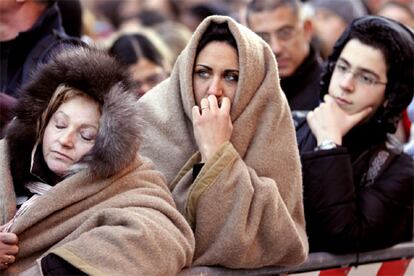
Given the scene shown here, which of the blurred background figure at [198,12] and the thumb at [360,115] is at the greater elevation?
the thumb at [360,115]

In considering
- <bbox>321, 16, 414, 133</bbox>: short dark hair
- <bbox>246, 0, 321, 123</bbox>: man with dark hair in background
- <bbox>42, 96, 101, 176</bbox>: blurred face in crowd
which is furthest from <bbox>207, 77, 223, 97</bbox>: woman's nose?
<bbox>246, 0, 321, 123</bbox>: man with dark hair in background

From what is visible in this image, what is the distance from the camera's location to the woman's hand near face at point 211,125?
4.23m

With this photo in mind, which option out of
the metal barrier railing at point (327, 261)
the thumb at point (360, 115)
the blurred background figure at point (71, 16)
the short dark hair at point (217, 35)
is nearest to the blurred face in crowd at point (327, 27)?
the blurred background figure at point (71, 16)

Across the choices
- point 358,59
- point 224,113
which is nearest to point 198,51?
Answer: point 224,113

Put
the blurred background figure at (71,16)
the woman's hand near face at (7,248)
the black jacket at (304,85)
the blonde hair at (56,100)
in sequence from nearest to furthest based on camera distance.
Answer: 1. the woman's hand near face at (7,248)
2. the blonde hair at (56,100)
3. the black jacket at (304,85)
4. the blurred background figure at (71,16)

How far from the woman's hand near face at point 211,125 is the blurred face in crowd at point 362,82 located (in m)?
0.95

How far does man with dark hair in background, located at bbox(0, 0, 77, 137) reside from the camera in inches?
210

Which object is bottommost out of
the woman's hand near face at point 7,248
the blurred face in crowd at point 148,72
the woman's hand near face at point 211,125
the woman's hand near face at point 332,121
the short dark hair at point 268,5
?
the blurred face in crowd at point 148,72

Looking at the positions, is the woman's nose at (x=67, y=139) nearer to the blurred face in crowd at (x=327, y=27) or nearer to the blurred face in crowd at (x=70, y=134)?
the blurred face in crowd at (x=70, y=134)

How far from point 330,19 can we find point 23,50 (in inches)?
160

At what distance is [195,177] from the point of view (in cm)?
424

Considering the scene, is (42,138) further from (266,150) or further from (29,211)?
(266,150)

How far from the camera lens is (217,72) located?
14.3 ft

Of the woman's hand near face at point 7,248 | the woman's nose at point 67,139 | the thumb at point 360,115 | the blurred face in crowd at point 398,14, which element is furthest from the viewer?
the blurred face in crowd at point 398,14
